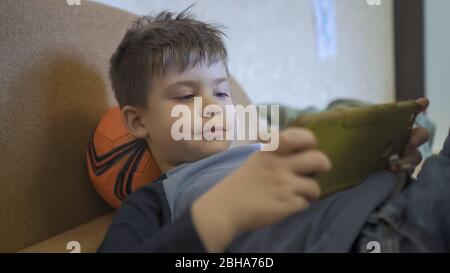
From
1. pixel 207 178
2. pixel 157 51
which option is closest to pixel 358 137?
pixel 207 178

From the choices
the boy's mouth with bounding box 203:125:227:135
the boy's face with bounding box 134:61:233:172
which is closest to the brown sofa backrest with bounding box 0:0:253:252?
the boy's face with bounding box 134:61:233:172

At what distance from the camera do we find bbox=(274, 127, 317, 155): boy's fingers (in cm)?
34

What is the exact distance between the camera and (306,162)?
35 cm

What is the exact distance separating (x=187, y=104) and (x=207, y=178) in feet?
0.42

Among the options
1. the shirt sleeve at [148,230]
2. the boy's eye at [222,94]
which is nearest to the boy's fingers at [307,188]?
the shirt sleeve at [148,230]

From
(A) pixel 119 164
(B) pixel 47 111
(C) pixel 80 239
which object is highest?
(B) pixel 47 111

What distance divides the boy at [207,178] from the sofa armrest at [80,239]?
0.31ft

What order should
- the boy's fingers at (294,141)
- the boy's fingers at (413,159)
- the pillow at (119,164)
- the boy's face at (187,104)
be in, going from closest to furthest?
the boy's fingers at (294,141)
the boy's fingers at (413,159)
the boy's face at (187,104)
the pillow at (119,164)

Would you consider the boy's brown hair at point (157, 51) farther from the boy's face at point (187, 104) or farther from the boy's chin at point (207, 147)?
the boy's chin at point (207, 147)

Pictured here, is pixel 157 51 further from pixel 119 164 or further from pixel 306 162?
pixel 306 162

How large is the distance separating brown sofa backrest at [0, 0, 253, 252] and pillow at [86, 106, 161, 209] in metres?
0.04

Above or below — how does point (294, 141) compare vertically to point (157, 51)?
below

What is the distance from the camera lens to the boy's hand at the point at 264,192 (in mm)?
353

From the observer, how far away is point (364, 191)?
0.45 meters
